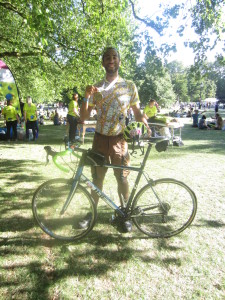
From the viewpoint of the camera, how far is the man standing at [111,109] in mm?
2994

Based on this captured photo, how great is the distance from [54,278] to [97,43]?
9673mm

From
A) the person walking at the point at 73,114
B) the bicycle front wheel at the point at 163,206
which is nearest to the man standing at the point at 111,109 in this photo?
the bicycle front wheel at the point at 163,206

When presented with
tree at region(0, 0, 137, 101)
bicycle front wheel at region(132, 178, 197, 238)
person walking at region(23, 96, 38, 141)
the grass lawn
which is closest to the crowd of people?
bicycle front wheel at region(132, 178, 197, 238)

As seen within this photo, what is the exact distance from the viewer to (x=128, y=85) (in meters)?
3.10

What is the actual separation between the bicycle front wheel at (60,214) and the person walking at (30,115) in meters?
8.05

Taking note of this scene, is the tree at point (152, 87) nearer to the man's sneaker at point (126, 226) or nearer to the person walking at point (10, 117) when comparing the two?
the person walking at point (10, 117)

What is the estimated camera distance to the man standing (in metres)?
2.99

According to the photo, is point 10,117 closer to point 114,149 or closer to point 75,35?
point 75,35

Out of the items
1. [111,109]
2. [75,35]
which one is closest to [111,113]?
[111,109]

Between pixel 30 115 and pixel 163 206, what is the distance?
9.23 m

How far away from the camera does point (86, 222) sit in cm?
335

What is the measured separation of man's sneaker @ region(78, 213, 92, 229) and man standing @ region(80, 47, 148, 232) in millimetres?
14

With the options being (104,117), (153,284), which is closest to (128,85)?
(104,117)

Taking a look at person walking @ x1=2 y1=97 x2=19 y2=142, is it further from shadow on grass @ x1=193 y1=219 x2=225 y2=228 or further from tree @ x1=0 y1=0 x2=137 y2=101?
shadow on grass @ x1=193 y1=219 x2=225 y2=228
